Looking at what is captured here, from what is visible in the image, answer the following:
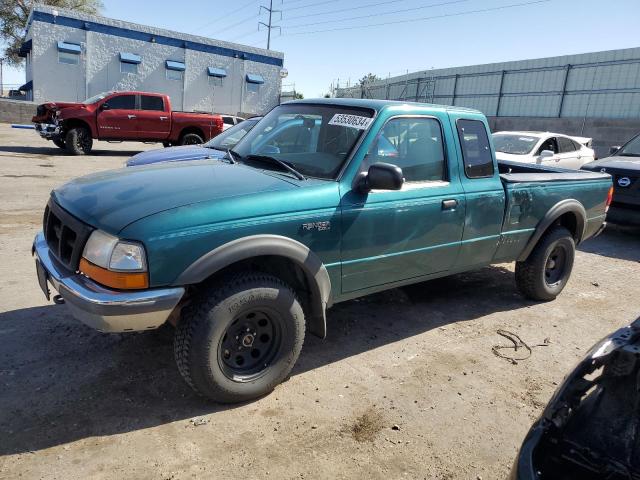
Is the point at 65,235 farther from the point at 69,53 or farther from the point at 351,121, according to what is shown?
the point at 69,53

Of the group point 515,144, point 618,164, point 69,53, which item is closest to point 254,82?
point 69,53

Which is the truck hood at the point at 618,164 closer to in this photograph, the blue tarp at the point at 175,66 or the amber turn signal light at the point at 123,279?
the amber turn signal light at the point at 123,279

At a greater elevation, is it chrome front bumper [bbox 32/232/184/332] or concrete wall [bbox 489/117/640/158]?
concrete wall [bbox 489/117/640/158]

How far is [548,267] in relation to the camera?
205 inches

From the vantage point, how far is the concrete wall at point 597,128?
15234 mm

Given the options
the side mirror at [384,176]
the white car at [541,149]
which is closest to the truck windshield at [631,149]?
the white car at [541,149]

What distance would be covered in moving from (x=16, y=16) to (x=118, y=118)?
31882 millimetres

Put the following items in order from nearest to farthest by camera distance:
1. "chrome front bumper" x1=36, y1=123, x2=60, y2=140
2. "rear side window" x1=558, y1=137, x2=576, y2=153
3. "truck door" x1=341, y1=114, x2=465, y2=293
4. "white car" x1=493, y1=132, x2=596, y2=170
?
"truck door" x1=341, y1=114, x2=465, y2=293 < "white car" x1=493, y1=132, x2=596, y2=170 < "rear side window" x1=558, y1=137, x2=576, y2=153 < "chrome front bumper" x1=36, y1=123, x2=60, y2=140

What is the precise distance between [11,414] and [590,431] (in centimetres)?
294

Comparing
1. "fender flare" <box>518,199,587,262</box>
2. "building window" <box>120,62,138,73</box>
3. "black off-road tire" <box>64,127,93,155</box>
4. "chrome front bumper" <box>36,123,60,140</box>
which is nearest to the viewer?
"fender flare" <box>518,199,587,262</box>

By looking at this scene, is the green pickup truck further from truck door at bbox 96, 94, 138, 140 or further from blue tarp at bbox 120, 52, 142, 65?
blue tarp at bbox 120, 52, 142, 65

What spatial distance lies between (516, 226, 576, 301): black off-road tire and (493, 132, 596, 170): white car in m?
4.60

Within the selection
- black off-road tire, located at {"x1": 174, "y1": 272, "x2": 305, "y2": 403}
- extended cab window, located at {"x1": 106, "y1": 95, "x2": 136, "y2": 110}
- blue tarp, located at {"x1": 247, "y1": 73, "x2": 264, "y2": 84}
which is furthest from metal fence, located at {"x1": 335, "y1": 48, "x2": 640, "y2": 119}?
black off-road tire, located at {"x1": 174, "y1": 272, "x2": 305, "y2": 403}

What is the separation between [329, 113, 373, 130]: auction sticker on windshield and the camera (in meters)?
3.58
